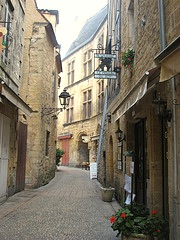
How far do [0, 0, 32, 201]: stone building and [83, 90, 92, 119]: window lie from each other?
49.6 feet

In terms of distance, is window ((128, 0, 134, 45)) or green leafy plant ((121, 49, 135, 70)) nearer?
green leafy plant ((121, 49, 135, 70))

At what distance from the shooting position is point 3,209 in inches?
260

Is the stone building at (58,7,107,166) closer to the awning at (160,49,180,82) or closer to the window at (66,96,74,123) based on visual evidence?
the window at (66,96,74,123)

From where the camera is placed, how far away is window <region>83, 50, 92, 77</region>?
24780mm

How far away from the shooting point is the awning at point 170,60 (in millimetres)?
2783

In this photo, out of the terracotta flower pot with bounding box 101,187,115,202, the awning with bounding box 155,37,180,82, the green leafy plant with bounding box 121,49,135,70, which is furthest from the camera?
the terracotta flower pot with bounding box 101,187,115,202

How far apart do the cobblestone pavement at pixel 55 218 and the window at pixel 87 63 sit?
1752 cm

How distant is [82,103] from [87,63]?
12.1 feet

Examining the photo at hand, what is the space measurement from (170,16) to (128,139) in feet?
11.6

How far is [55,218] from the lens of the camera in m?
5.82

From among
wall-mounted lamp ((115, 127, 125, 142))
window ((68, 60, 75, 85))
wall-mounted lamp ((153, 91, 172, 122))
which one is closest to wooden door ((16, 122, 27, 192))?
wall-mounted lamp ((115, 127, 125, 142))

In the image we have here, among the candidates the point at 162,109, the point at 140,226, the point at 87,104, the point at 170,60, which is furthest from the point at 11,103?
the point at 87,104

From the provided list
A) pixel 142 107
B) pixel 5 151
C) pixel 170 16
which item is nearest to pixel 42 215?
pixel 5 151

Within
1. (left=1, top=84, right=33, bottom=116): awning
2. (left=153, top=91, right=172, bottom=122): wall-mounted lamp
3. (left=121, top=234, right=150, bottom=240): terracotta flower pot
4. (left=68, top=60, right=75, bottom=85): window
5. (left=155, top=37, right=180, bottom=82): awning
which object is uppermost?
(left=68, top=60, right=75, bottom=85): window
